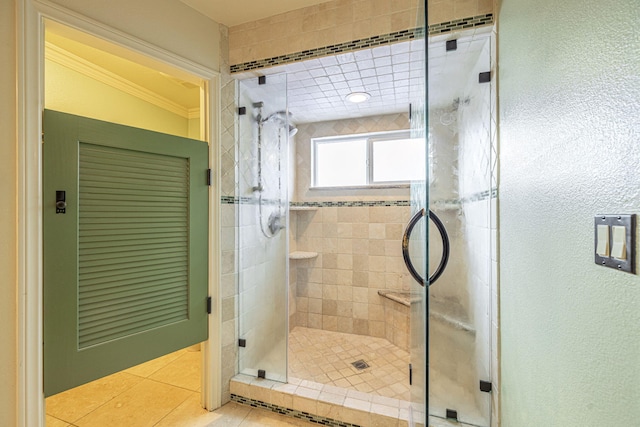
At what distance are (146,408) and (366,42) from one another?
8.10 ft

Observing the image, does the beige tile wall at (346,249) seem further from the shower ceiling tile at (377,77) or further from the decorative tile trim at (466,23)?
the decorative tile trim at (466,23)

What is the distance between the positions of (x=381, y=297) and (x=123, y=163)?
236cm

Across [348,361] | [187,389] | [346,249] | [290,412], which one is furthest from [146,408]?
[346,249]

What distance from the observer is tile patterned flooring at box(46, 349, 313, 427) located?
5.10 feet

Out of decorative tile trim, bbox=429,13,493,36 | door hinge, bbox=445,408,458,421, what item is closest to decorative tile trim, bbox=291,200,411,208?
decorative tile trim, bbox=429,13,493,36

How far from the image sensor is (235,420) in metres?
1.58

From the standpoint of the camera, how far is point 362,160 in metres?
3.00

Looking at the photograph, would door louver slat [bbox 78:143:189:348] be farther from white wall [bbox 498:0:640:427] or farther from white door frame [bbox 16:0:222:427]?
white wall [bbox 498:0:640:427]

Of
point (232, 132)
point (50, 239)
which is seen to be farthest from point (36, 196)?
point (232, 132)

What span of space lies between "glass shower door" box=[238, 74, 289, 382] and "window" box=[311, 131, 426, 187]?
1137 mm

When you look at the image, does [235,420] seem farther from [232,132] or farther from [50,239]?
[232,132]

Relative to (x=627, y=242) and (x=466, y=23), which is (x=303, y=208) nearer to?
(x=466, y=23)

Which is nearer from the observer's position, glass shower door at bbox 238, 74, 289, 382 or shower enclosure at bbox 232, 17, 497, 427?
shower enclosure at bbox 232, 17, 497, 427

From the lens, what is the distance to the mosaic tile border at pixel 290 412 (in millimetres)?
1532
